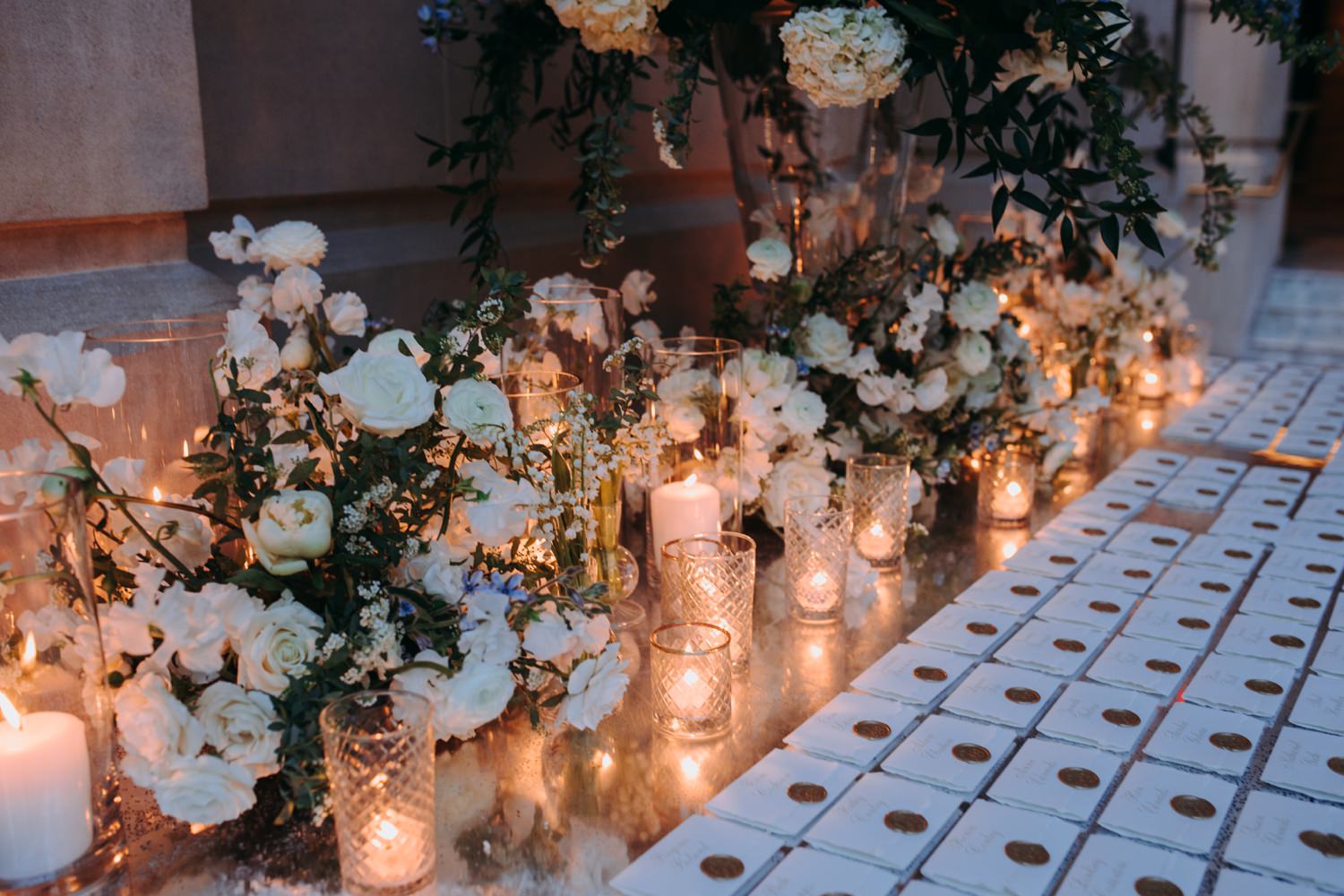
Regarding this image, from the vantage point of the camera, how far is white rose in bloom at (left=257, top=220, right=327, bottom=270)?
133 centimetres

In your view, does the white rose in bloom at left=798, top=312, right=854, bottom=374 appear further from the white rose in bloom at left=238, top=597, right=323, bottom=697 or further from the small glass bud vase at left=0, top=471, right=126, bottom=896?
the small glass bud vase at left=0, top=471, right=126, bottom=896

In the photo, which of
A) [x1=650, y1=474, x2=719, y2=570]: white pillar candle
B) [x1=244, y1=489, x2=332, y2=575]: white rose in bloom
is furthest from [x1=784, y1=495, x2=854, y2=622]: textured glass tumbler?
[x1=244, y1=489, x2=332, y2=575]: white rose in bloom

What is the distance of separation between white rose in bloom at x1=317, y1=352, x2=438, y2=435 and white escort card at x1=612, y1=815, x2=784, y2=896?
17.8 inches

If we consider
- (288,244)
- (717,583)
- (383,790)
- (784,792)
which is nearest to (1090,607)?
(717,583)

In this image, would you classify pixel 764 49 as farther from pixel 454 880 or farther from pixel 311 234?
pixel 454 880

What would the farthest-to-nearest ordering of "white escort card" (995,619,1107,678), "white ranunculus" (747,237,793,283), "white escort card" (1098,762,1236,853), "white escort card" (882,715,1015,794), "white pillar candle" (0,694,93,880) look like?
1. "white ranunculus" (747,237,793,283)
2. "white escort card" (995,619,1107,678)
3. "white escort card" (882,715,1015,794)
4. "white escort card" (1098,762,1236,853)
5. "white pillar candle" (0,694,93,880)

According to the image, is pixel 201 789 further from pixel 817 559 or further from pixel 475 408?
pixel 817 559

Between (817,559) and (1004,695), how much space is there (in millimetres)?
315

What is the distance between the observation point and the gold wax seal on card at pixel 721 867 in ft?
3.25

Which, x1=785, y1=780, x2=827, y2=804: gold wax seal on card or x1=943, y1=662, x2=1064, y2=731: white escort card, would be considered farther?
x1=943, y1=662, x2=1064, y2=731: white escort card

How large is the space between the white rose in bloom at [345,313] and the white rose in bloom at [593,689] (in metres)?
0.50

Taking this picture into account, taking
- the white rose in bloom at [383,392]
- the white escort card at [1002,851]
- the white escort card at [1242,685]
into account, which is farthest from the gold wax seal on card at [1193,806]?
the white rose in bloom at [383,392]

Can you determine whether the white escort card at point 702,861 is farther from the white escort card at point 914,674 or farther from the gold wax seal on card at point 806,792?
the white escort card at point 914,674

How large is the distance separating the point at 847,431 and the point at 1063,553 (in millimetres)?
398
